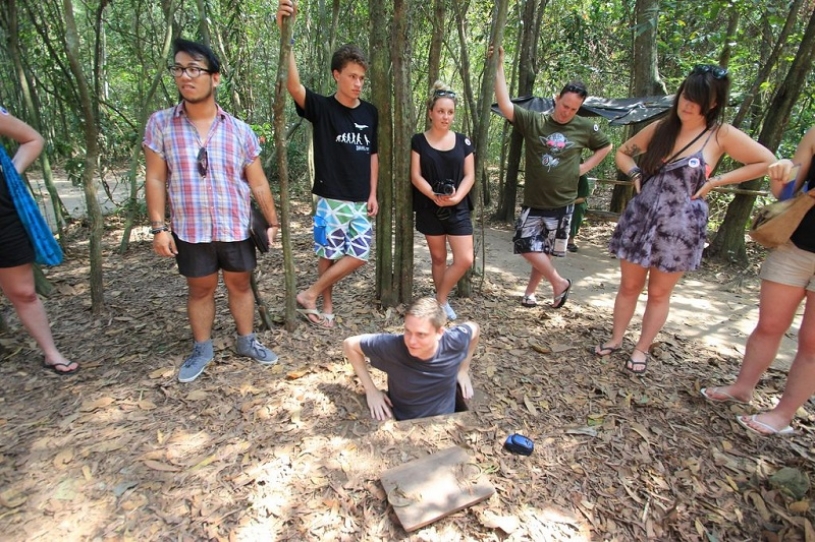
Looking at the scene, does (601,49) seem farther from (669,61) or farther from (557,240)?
(557,240)

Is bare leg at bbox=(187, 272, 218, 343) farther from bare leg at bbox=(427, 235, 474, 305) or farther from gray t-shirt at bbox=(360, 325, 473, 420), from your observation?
bare leg at bbox=(427, 235, 474, 305)

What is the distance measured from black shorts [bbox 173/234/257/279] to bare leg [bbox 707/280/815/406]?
10.0ft

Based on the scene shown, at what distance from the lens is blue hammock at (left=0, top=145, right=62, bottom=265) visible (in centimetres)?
267

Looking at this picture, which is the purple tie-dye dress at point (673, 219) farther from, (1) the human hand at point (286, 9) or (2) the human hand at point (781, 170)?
(1) the human hand at point (286, 9)

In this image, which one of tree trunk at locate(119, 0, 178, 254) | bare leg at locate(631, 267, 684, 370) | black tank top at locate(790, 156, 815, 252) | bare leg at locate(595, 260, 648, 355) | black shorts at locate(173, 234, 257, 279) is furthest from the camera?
tree trunk at locate(119, 0, 178, 254)

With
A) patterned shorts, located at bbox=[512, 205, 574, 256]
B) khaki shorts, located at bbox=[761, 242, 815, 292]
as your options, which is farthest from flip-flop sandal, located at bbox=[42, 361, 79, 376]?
khaki shorts, located at bbox=[761, 242, 815, 292]

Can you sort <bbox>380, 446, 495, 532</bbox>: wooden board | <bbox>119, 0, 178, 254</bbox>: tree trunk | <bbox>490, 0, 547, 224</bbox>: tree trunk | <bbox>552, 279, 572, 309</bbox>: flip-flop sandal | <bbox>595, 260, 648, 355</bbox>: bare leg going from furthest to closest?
<bbox>490, 0, 547, 224</bbox>: tree trunk → <bbox>119, 0, 178, 254</bbox>: tree trunk → <bbox>552, 279, 572, 309</bbox>: flip-flop sandal → <bbox>595, 260, 648, 355</bbox>: bare leg → <bbox>380, 446, 495, 532</bbox>: wooden board

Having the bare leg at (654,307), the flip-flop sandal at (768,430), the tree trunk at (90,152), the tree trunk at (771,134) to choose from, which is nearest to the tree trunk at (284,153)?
the tree trunk at (90,152)

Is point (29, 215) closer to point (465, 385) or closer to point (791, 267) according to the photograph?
point (465, 385)

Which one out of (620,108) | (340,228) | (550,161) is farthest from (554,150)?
(620,108)

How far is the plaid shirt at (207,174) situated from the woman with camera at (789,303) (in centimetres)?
298

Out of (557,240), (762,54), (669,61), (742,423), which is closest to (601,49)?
(669,61)

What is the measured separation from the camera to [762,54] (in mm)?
7410

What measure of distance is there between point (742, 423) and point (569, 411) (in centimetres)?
98
